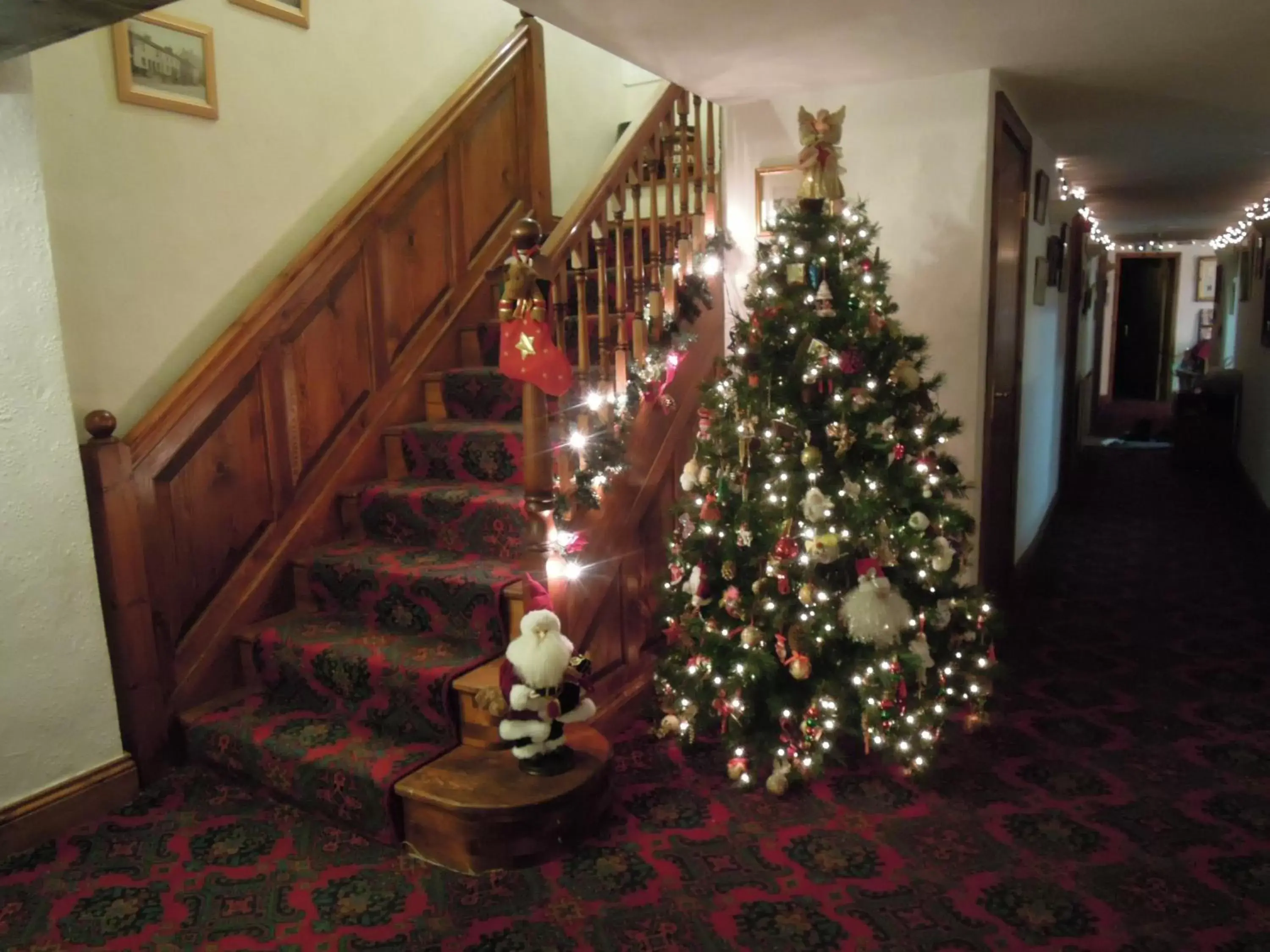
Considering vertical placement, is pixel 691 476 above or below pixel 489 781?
above

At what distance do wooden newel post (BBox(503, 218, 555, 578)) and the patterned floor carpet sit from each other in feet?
2.39

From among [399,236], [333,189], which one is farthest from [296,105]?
[399,236]

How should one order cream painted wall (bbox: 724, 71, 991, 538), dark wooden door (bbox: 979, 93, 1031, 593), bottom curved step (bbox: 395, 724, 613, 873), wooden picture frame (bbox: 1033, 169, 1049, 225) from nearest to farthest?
1. bottom curved step (bbox: 395, 724, 613, 873)
2. cream painted wall (bbox: 724, 71, 991, 538)
3. dark wooden door (bbox: 979, 93, 1031, 593)
4. wooden picture frame (bbox: 1033, 169, 1049, 225)

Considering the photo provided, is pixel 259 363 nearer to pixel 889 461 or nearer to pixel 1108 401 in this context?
pixel 889 461

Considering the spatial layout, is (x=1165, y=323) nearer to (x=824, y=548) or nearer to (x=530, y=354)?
(x=824, y=548)

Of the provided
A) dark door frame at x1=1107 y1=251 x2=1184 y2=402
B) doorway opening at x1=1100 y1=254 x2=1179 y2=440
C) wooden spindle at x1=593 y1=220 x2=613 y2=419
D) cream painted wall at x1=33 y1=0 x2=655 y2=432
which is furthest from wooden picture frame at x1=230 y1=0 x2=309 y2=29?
dark door frame at x1=1107 y1=251 x2=1184 y2=402

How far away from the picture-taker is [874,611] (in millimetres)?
2432

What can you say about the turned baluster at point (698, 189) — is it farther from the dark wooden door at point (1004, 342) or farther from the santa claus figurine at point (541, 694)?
the santa claus figurine at point (541, 694)

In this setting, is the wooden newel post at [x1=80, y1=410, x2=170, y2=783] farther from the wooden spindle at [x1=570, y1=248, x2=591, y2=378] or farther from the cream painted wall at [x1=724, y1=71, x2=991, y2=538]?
the cream painted wall at [x1=724, y1=71, x2=991, y2=538]

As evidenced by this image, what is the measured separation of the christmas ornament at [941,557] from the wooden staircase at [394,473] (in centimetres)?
98

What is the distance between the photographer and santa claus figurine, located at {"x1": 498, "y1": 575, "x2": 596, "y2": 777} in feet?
7.33

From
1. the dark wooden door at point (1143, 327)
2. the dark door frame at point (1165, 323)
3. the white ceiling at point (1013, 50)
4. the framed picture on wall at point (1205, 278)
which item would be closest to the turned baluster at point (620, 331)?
the white ceiling at point (1013, 50)

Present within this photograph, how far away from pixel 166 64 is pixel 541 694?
7.29 ft

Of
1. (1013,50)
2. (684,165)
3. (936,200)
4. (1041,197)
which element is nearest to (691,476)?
(684,165)
